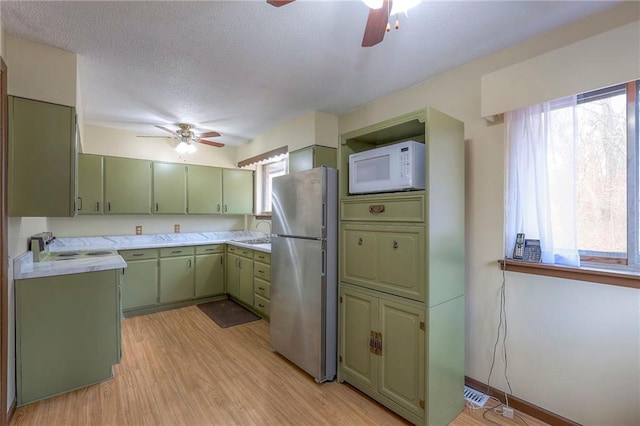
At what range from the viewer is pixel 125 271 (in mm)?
3713

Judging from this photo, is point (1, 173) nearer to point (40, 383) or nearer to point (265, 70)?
point (40, 383)

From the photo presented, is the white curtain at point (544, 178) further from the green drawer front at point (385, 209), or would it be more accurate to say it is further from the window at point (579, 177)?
the green drawer front at point (385, 209)

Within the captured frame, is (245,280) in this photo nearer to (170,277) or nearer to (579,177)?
(170,277)

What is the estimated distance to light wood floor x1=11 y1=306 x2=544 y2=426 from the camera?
1.93 metres

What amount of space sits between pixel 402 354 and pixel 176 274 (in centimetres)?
333

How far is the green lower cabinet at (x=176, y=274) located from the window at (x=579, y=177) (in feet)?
12.8

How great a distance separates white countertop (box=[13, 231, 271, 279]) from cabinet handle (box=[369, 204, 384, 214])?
67.0 inches

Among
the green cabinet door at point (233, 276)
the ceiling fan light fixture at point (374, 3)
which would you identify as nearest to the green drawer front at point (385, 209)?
the ceiling fan light fixture at point (374, 3)

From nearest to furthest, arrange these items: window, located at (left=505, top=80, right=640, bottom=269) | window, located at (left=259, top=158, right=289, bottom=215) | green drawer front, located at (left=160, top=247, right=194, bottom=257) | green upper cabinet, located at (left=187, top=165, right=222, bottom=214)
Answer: window, located at (left=505, top=80, right=640, bottom=269), green drawer front, located at (left=160, top=247, right=194, bottom=257), green upper cabinet, located at (left=187, top=165, right=222, bottom=214), window, located at (left=259, top=158, right=289, bottom=215)

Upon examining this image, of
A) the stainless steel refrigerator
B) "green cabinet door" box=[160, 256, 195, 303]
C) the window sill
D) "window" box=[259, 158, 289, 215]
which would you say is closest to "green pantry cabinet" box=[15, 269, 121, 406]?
the stainless steel refrigerator

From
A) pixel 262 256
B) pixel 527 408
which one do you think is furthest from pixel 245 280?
pixel 527 408

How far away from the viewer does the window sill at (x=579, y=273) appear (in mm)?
1589

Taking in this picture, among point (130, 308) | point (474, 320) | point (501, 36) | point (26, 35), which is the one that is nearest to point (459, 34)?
point (501, 36)

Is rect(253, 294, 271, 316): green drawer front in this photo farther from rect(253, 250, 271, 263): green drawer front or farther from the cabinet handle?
the cabinet handle
